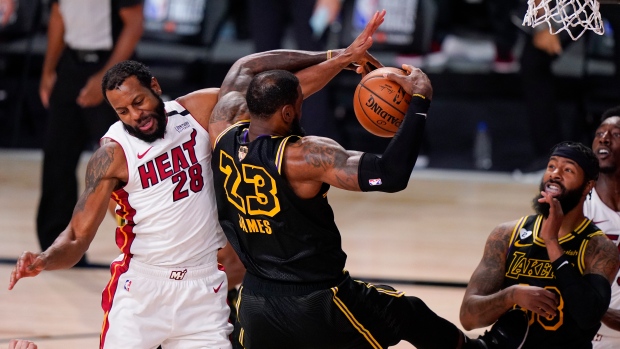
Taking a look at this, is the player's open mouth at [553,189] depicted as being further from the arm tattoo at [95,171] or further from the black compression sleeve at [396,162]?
the arm tattoo at [95,171]

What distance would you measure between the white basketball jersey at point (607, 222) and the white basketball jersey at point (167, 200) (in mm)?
1903

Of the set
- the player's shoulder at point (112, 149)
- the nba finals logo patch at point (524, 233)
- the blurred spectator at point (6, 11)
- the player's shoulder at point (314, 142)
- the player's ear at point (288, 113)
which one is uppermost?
the player's ear at point (288, 113)

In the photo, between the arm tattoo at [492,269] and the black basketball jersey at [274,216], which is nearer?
the black basketball jersey at [274,216]

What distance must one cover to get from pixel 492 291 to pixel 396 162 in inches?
41.8

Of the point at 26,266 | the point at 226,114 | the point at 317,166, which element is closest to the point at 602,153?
the point at 317,166

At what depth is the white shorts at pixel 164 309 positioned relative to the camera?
4441mm

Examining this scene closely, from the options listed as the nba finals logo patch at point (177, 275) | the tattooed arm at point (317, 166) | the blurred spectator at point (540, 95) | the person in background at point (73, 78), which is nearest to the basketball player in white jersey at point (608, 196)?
the tattooed arm at point (317, 166)

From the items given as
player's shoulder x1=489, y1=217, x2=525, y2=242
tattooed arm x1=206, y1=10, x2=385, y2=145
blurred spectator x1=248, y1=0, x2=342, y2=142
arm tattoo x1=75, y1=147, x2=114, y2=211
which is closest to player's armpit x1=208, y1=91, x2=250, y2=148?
tattooed arm x1=206, y1=10, x2=385, y2=145

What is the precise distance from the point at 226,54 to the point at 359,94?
797 cm

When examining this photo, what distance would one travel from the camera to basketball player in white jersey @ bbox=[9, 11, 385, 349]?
4445mm

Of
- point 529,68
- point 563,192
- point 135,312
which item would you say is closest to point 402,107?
point 563,192

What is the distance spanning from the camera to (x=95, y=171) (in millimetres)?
Answer: 4453

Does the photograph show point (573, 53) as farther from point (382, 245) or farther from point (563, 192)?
point (563, 192)

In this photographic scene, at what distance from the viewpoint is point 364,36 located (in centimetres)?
472
